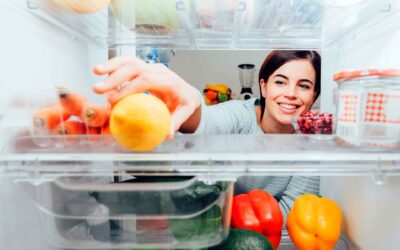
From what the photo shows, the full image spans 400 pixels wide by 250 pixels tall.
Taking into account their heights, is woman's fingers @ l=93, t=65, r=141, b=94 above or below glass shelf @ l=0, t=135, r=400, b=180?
above

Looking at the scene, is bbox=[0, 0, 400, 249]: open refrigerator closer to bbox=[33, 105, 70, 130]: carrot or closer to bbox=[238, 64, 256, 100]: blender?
bbox=[33, 105, 70, 130]: carrot

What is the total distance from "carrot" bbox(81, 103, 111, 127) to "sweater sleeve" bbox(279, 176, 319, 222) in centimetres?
73

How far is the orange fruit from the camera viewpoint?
0.45 m

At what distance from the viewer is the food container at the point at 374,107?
0.50 meters

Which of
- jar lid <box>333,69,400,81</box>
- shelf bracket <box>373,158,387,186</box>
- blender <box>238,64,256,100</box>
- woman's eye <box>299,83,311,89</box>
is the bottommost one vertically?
shelf bracket <box>373,158,387,186</box>

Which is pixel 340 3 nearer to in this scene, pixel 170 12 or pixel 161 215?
pixel 170 12

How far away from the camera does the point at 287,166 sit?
0.49 m

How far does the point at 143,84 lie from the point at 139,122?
12cm

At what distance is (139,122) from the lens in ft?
1.46

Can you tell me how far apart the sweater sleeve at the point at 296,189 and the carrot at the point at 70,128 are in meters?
0.75

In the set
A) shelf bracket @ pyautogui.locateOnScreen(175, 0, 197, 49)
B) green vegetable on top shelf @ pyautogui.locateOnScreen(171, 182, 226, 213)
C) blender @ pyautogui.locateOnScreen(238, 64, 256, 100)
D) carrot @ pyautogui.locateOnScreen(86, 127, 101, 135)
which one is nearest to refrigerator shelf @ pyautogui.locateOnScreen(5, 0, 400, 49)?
shelf bracket @ pyautogui.locateOnScreen(175, 0, 197, 49)

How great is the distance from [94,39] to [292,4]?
522 mm

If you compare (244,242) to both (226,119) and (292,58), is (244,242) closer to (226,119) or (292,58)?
(226,119)

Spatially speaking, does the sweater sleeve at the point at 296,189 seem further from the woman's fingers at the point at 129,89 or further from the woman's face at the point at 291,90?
the woman's fingers at the point at 129,89
